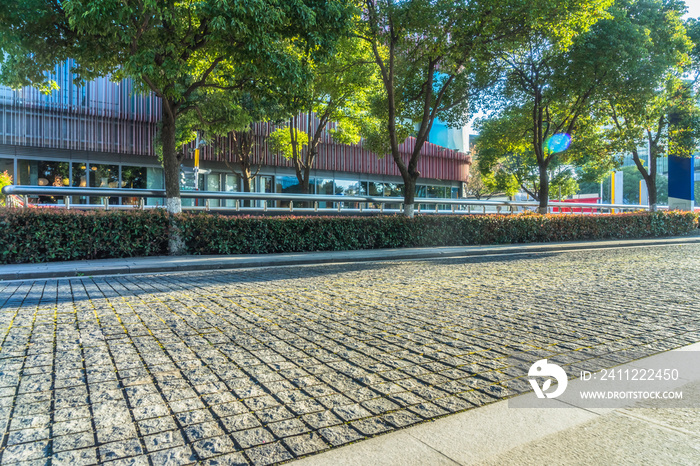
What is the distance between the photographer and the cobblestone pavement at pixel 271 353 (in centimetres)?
266

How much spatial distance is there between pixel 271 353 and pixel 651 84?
21.4 m

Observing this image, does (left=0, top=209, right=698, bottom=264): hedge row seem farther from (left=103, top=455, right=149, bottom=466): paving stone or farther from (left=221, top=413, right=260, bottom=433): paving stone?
(left=103, top=455, right=149, bottom=466): paving stone

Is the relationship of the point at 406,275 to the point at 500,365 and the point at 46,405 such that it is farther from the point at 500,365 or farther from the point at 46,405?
the point at 46,405

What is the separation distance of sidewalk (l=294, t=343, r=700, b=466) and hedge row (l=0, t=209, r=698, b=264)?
34.8 feet

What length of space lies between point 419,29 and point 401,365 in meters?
13.0

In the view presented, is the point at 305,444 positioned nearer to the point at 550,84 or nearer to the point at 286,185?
the point at 550,84

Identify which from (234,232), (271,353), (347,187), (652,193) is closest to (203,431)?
(271,353)

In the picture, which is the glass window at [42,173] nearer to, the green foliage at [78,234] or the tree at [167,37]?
the tree at [167,37]

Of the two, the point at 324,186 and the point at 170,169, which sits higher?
the point at 324,186

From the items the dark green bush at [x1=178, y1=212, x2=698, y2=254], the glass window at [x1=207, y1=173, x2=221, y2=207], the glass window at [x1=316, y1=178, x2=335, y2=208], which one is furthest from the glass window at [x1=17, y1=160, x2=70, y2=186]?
the glass window at [x1=316, y1=178, x2=335, y2=208]

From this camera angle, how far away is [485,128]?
23.5 meters

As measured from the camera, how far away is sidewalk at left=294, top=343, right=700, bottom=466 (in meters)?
2.43

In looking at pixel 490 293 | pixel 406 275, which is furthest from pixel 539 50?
pixel 490 293

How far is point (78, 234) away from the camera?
11055mm
